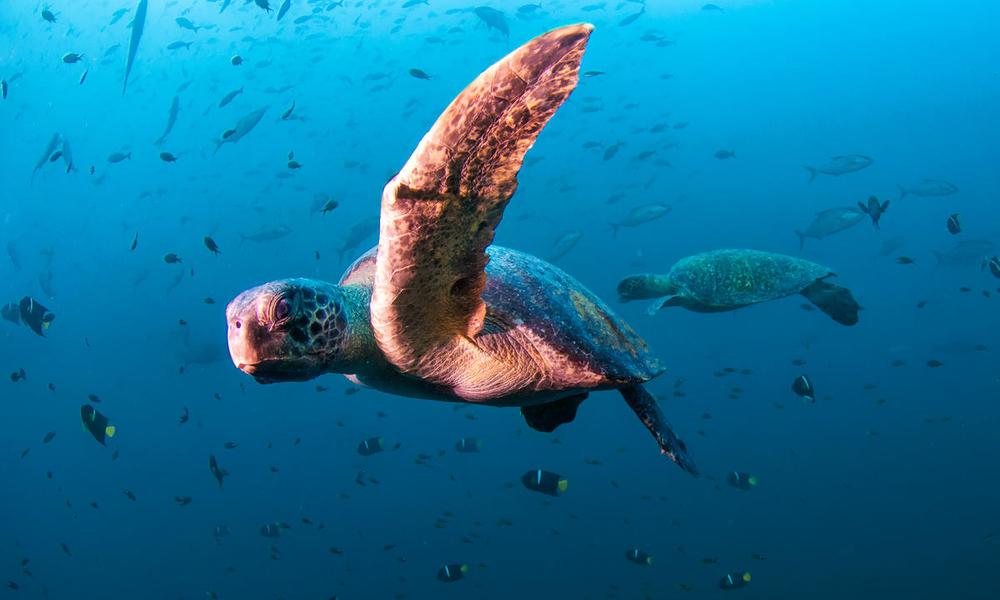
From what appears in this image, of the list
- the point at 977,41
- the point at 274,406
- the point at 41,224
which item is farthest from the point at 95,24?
the point at 977,41

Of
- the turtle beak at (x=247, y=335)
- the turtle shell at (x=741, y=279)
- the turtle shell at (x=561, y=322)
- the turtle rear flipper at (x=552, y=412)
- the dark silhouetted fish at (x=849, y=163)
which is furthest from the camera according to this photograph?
the dark silhouetted fish at (x=849, y=163)

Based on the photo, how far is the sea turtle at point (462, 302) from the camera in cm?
144

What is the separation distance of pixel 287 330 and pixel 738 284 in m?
5.64

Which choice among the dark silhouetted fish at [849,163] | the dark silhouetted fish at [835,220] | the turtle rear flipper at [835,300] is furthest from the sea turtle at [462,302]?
the dark silhouetted fish at [849,163]

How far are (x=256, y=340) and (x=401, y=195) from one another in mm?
685

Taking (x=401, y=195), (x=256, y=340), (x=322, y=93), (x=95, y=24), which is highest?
(x=401, y=195)

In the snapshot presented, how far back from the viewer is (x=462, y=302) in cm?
201

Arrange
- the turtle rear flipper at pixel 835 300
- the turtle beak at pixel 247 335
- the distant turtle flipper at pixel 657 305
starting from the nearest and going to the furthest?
the turtle beak at pixel 247 335 → the distant turtle flipper at pixel 657 305 → the turtle rear flipper at pixel 835 300

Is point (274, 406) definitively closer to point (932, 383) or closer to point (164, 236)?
point (164, 236)

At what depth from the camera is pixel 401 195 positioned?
1.55 meters

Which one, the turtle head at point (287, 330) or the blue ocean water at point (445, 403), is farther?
the blue ocean water at point (445, 403)

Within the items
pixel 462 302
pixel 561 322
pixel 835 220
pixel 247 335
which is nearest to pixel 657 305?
pixel 561 322

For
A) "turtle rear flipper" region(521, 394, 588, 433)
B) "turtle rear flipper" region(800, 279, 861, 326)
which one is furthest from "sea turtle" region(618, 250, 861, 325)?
"turtle rear flipper" region(521, 394, 588, 433)

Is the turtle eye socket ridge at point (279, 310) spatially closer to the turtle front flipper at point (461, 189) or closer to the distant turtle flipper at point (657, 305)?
the turtle front flipper at point (461, 189)
